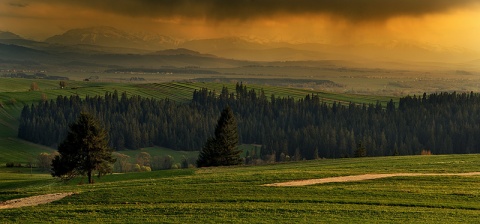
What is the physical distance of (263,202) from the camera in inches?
1727

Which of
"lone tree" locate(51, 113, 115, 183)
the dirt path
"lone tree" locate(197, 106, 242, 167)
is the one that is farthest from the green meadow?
"lone tree" locate(197, 106, 242, 167)

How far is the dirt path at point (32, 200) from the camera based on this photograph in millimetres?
46366

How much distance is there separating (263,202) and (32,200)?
2016 cm

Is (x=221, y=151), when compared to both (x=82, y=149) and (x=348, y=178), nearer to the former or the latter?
(x=82, y=149)

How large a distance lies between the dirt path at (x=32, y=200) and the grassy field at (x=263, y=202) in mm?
1519

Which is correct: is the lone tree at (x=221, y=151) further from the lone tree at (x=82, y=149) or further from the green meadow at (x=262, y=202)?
the green meadow at (x=262, y=202)

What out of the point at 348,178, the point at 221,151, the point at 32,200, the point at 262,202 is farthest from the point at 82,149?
the point at 262,202

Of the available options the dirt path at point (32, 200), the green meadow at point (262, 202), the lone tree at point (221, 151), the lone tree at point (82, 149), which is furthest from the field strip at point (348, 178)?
the lone tree at point (221, 151)

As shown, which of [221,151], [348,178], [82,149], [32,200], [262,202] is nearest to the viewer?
[262,202]

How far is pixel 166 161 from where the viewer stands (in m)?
173

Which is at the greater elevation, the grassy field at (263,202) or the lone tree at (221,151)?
the grassy field at (263,202)

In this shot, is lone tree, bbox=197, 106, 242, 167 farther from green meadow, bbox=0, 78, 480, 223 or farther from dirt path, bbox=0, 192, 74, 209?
dirt path, bbox=0, 192, 74, 209

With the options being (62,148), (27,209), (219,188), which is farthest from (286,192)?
(62,148)

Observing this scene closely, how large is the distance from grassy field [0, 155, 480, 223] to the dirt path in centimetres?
152
